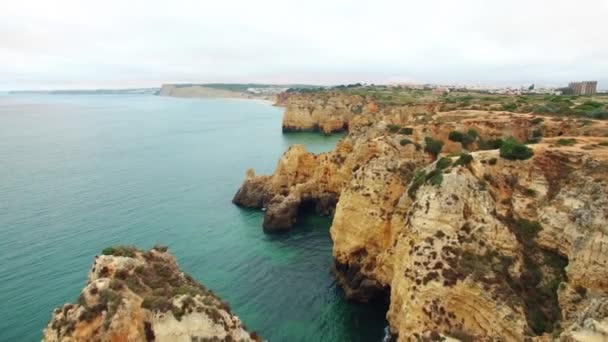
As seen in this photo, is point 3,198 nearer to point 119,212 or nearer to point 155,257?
point 119,212

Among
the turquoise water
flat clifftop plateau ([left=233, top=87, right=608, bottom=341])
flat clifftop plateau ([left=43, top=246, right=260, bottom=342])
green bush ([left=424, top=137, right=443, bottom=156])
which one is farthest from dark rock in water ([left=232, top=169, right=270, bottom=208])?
flat clifftop plateau ([left=43, top=246, right=260, bottom=342])

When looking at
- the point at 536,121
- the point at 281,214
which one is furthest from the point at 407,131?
the point at 281,214

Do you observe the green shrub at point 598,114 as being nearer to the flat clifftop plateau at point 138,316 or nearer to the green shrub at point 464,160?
the green shrub at point 464,160

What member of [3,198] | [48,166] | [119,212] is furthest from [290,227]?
[48,166]

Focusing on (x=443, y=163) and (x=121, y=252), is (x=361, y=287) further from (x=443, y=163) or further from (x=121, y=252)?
(x=121, y=252)

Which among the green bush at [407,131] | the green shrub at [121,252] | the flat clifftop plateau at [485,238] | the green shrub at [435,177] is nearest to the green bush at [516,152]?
the flat clifftop plateau at [485,238]

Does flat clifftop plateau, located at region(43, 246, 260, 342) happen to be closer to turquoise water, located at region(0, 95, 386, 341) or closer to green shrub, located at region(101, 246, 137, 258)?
green shrub, located at region(101, 246, 137, 258)
